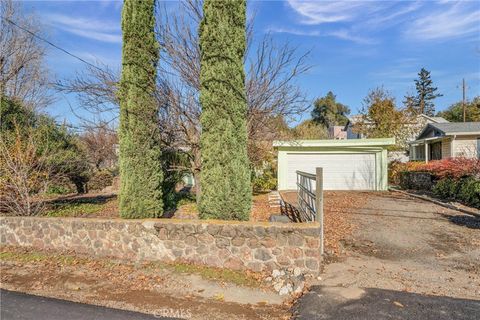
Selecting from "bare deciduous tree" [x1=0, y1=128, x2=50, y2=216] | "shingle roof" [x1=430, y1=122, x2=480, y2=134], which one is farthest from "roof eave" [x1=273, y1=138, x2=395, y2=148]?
"bare deciduous tree" [x1=0, y1=128, x2=50, y2=216]

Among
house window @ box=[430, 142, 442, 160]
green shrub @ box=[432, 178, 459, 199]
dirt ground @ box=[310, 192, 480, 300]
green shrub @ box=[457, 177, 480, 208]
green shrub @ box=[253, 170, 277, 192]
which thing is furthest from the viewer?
house window @ box=[430, 142, 442, 160]

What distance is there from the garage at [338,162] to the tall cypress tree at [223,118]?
37.8ft

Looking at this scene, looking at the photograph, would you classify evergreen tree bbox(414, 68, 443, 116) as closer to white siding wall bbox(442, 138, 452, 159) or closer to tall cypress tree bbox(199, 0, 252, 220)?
white siding wall bbox(442, 138, 452, 159)

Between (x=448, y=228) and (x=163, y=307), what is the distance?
7689 millimetres

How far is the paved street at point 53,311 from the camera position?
4078mm

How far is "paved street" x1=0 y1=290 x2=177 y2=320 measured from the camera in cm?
408

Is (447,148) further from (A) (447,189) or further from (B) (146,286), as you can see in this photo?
(B) (146,286)

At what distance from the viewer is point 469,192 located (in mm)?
11961

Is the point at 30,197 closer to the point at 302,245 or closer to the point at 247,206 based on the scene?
the point at 247,206

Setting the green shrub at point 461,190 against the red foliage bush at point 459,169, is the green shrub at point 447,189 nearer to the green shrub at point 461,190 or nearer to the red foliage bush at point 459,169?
the green shrub at point 461,190

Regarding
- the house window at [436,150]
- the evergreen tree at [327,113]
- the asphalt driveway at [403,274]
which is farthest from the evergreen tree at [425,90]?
the asphalt driveway at [403,274]

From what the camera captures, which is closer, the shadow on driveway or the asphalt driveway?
the shadow on driveway

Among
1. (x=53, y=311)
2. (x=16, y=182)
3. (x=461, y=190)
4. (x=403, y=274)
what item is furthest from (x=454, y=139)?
(x=53, y=311)

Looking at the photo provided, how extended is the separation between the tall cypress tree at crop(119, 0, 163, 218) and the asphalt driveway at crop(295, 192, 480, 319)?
4.47m
